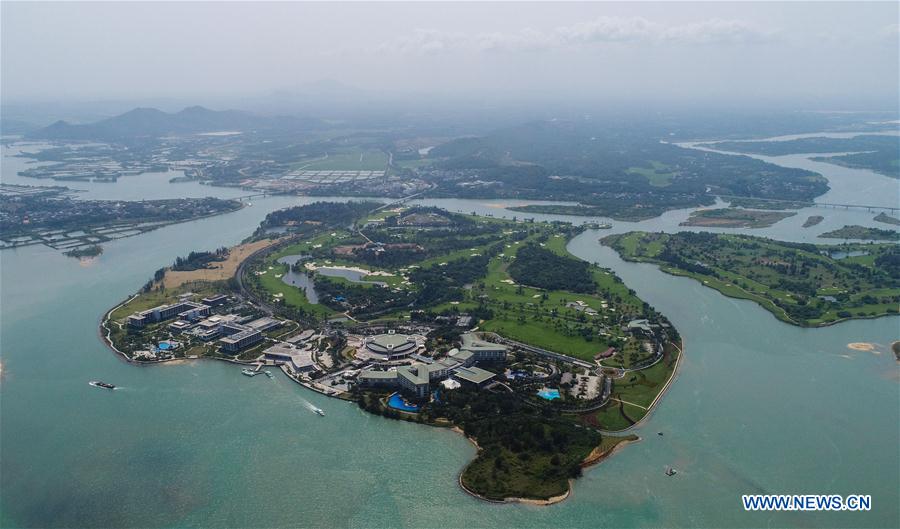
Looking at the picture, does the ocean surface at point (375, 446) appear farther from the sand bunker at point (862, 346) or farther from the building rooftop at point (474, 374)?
the building rooftop at point (474, 374)

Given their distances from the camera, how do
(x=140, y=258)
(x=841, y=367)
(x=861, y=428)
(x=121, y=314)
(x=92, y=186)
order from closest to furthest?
(x=861, y=428), (x=841, y=367), (x=121, y=314), (x=140, y=258), (x=92, y=186)

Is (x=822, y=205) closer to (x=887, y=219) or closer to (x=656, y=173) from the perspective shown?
(x=887, y=219)

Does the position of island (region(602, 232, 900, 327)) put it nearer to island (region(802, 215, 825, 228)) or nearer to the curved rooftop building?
island (region(802, 215, 825, 228))

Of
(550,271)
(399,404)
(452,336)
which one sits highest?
(550,271)

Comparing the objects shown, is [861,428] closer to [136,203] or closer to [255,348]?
[255,348]

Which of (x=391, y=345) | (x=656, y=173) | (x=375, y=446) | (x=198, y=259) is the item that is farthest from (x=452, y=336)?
(x=656, y=173)

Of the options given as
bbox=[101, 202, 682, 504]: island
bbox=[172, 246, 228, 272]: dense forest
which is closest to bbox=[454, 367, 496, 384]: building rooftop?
bbox=[101, 202, 682, 504]: island

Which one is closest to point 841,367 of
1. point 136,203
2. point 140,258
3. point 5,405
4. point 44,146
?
point 5,405
